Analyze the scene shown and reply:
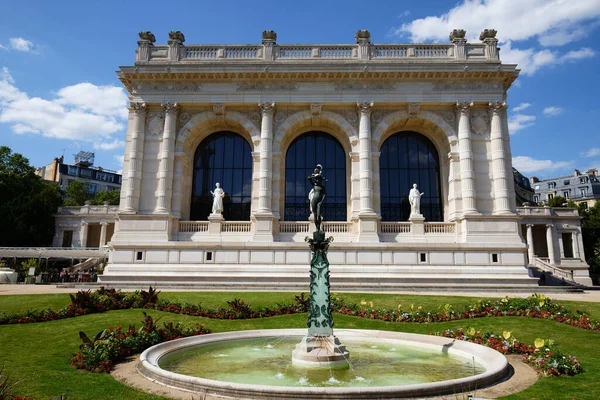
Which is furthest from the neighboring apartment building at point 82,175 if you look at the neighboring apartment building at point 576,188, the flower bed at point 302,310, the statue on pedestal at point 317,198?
the neighboring apartment building at point 576,188

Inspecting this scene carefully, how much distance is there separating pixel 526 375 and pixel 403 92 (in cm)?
2795

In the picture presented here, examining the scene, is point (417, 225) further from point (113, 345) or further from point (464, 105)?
point (113, 345)

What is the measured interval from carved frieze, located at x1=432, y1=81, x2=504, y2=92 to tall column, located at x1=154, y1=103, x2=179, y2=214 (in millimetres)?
22143

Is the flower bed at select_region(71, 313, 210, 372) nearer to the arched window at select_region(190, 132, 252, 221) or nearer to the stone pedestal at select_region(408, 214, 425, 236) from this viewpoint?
the arched window at select_region(190, 132, 252, 221)

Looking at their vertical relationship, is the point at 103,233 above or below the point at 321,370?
above

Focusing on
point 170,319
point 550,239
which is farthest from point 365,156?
point 550,239

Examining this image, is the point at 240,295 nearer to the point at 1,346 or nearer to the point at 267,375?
the point at 1,346

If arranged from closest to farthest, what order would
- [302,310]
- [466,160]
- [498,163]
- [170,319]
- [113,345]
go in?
1. [113,345]
2. [170,319]
3. [302,310]
4. [498,163]
5. [466,160]

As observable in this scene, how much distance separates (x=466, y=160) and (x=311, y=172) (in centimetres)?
1293

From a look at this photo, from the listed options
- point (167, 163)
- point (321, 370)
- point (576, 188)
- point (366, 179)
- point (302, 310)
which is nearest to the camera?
point (321, 370)

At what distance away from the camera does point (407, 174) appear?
3672cm

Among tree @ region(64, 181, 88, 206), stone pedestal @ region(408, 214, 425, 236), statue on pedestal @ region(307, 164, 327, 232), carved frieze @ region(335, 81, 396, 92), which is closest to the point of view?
statue on pedestal @ region(307, 164, 327, 232)

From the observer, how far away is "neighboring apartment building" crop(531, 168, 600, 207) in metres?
98.7

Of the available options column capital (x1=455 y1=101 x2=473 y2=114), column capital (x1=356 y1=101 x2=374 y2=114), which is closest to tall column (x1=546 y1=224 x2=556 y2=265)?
column capital (x1=455 y1=101 x2=473 y2=114)
